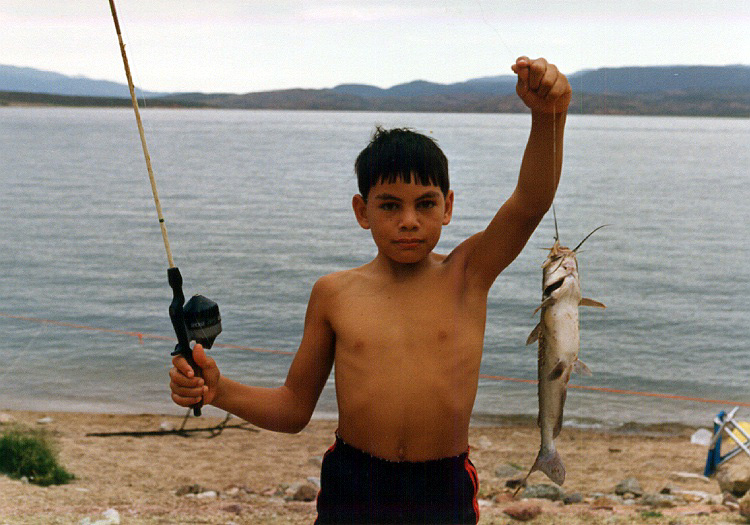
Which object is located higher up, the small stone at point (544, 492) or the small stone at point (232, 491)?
the small stone at point (232, 491)

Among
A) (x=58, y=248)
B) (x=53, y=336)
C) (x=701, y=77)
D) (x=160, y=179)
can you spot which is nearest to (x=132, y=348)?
(x=53, y=336)

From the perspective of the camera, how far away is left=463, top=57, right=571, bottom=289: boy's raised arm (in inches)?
89.2

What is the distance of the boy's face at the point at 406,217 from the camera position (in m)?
2.64

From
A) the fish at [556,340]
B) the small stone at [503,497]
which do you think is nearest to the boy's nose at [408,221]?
the fish at [556,340]

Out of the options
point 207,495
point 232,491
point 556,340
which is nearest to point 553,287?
point 556,340

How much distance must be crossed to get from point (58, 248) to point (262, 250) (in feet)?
23.5

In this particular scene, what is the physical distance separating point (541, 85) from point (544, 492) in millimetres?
6392

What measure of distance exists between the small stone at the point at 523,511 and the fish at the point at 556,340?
4571 millimetres

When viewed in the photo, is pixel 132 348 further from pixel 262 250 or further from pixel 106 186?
pixel 106 186

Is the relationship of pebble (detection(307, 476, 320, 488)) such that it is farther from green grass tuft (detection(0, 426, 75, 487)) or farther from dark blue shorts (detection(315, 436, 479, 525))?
dark blue shorts (detection(315, 436, 479, 525))

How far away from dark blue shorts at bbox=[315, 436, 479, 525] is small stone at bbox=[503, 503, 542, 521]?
14.8ft

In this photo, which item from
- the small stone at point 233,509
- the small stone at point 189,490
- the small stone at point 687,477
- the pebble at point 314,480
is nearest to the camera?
the small stone at point 233,509

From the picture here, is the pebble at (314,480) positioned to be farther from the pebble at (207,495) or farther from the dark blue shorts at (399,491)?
the dark blue shorts at (399,491)

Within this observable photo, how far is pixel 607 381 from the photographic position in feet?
47.5
